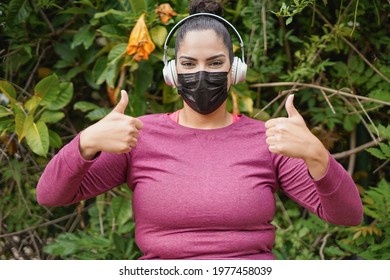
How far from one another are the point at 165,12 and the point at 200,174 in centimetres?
108

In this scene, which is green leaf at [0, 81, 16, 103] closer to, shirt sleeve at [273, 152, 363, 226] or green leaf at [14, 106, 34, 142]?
green leaf at [14, 106, 34, 142]

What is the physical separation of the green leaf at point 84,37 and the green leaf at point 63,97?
8.5 inches

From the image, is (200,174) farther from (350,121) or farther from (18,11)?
(18,11)

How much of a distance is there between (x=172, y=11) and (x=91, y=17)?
58 cm

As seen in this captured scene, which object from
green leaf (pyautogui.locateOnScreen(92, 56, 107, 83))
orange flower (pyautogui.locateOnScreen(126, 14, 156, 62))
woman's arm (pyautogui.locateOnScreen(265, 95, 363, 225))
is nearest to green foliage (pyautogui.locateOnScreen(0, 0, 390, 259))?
green leaf (pyautogui.locateOnScreen(92, 56, 107, 83))

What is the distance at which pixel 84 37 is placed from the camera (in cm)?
315

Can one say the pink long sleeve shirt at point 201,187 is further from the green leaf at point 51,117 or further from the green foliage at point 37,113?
the green leaf at point 51,117

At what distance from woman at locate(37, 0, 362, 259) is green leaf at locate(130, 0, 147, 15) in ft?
2.50

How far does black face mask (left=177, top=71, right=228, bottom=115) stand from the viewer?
209cm

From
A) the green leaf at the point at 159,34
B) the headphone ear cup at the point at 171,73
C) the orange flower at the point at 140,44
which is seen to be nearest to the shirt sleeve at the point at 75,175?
the headphone ear cup at the point at 171,73

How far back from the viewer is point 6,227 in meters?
3.46

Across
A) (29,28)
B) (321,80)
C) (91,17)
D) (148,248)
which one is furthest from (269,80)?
(148,248)

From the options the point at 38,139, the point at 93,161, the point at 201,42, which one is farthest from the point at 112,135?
the point at 38,139

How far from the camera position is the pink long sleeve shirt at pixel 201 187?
2002 mm
